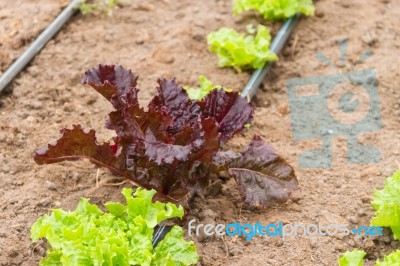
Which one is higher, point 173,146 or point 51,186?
point 173,146

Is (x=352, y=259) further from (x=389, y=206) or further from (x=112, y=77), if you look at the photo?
(x=112, y=77)

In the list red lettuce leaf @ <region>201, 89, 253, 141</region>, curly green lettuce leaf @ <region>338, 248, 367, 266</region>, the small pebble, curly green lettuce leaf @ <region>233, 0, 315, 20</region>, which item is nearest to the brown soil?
the small pebble

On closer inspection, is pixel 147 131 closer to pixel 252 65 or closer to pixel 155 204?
pixel 155 204

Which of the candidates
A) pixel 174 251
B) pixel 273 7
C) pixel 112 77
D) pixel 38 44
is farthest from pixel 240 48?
pixel 174 251

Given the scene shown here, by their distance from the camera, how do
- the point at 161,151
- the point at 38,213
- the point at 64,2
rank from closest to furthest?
the point at 161,151
the point at 38,213
the point at 64,2

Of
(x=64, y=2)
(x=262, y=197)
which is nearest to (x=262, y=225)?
(x=262, y=197)

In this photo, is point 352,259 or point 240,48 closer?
point 352,259
